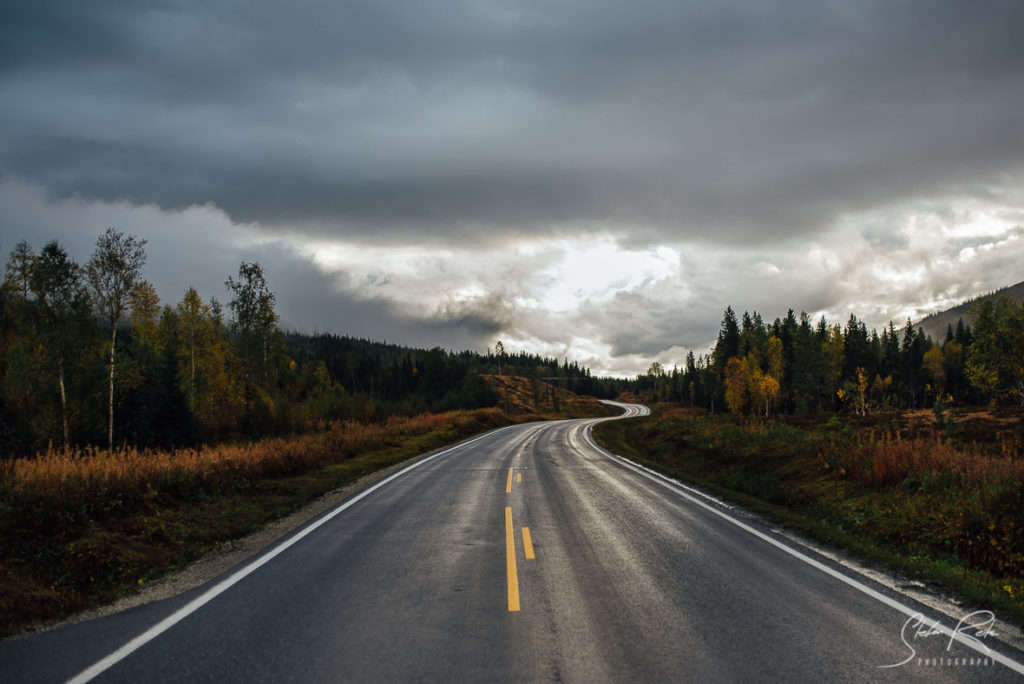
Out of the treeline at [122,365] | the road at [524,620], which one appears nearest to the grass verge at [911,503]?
the road at [524,620]

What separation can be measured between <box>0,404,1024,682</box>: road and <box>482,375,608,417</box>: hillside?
3864 inches

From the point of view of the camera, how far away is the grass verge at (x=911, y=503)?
746 centimetres

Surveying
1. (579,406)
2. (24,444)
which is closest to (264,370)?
(24,444)

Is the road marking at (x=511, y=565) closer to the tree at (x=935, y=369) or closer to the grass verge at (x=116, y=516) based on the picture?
the grass verge at (x=116, y=516)

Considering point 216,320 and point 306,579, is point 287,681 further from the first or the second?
point 216,320

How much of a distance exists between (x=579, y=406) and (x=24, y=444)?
106246mm

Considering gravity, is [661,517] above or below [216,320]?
below

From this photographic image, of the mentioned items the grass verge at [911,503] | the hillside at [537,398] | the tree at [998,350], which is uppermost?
the tree at [998,350]

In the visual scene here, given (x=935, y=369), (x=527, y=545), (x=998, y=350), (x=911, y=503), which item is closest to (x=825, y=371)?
(x=935, y=369)

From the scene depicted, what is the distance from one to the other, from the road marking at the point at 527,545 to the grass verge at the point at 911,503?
513cm

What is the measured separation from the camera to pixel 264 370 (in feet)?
129

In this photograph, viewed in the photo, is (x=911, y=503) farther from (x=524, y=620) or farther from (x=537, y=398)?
(x=537, y=398)

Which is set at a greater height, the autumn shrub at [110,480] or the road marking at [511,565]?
the autumn shrub at [110,480]

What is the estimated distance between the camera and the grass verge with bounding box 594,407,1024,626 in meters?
7.46
